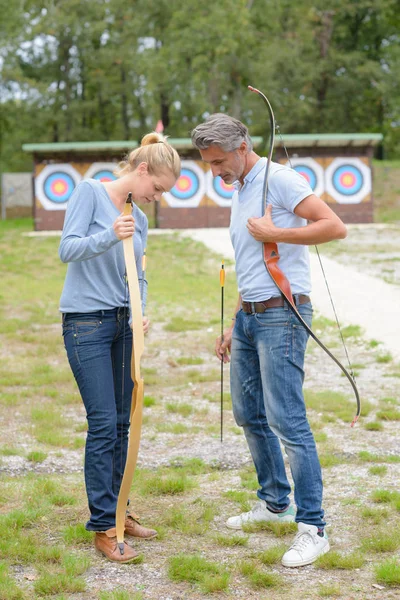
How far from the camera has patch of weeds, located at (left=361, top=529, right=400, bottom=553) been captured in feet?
9.72

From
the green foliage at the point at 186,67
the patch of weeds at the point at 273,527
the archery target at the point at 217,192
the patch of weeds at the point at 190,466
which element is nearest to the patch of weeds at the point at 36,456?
the patch of weeds at the point at 190,466

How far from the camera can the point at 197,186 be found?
19188 mm

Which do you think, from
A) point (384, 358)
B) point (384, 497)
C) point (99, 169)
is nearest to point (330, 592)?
point (384, 497)

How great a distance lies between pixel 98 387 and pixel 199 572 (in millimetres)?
714

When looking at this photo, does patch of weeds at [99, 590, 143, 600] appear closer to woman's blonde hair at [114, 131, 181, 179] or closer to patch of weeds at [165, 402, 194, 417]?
woman's blonde hair at [114, 131, 181, 179]

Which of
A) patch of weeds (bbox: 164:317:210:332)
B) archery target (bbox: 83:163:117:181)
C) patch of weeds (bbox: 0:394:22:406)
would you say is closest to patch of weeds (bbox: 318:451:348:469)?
patch of weeds (bbox: 0:394:22:406)

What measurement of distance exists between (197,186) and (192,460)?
50.6 feet

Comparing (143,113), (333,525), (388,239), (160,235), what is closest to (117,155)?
(160,235)

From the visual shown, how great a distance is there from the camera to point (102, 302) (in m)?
2.87

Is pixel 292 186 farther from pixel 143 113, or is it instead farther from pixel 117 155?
pixel 143 113

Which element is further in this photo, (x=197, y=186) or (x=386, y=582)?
(x=197, y=186)

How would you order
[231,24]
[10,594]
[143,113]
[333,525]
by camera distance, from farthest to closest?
1. [143,113]
2. [231,24]
3. [333,525]
4. [10,594]

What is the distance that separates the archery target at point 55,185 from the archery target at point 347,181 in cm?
598

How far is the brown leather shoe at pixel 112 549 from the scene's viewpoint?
2.90m
